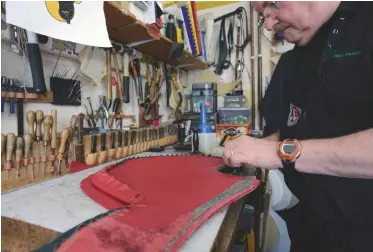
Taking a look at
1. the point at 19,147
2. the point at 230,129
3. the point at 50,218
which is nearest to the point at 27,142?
the point at 19,147

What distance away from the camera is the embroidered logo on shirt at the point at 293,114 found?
79 centimetres

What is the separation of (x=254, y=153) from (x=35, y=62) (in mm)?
758

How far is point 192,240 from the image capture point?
14.4 inches

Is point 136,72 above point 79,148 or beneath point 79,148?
above

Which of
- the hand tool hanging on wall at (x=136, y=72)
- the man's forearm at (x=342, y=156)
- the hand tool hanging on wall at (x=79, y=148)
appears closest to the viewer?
the man's forearm at (x=342, y=156)

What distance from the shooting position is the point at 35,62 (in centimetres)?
76

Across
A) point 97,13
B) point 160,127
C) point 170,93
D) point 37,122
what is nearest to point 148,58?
point 170,93

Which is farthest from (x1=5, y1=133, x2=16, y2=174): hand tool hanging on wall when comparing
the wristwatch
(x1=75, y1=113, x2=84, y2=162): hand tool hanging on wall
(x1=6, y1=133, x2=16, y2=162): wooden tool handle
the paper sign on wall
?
the wristwatch

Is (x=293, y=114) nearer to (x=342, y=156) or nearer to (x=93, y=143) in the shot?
(x=342, y=156)

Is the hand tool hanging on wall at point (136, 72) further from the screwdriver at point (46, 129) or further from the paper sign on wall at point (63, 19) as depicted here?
the screwdriver at point (46, 129)

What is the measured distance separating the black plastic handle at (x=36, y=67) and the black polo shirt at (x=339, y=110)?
2.89 feet

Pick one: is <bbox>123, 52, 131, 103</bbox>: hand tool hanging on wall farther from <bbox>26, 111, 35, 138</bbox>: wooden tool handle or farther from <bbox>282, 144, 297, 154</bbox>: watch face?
<bbox>282, 144, 297, 154</bbox>: watch face

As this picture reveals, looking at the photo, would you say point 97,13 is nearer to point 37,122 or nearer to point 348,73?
point 37,122

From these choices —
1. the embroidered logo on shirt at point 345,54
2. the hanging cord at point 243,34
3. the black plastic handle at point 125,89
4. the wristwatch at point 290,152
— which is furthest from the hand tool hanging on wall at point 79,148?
the hanging cord at point 243,34
